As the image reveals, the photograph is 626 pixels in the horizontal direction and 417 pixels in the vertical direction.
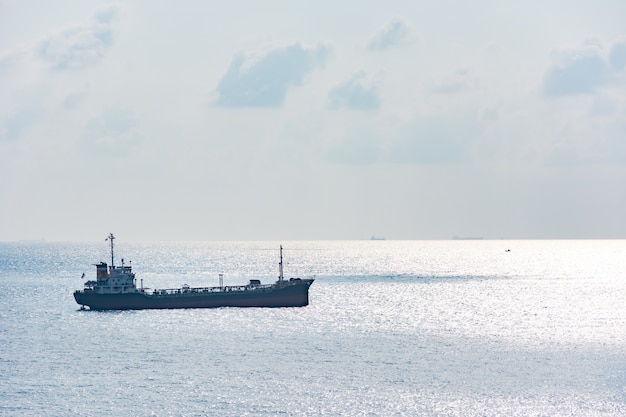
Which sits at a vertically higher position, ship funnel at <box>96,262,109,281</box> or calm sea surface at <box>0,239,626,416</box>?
ship funnel at <box>96,262,109,281</box>

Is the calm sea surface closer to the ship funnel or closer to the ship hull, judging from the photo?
the ship hull

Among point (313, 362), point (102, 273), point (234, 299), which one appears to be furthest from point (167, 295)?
point (313, 362)

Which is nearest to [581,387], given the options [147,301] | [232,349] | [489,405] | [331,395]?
[489,405]

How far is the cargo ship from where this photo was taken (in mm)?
147250

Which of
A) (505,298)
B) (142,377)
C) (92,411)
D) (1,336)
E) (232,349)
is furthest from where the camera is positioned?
(505,298)

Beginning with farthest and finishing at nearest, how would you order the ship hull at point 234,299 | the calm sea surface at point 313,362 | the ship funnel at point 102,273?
1. the ship hull at point 234,299
2. the ship funnel at point 102,273
3. the calm sea surface at point 313,362

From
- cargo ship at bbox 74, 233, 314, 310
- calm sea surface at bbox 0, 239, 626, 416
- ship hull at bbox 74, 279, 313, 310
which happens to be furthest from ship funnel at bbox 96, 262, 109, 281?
calm sea surface at bbox 0, 239, 626, 416

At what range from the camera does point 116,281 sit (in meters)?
148

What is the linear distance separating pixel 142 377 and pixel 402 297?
103282 mm

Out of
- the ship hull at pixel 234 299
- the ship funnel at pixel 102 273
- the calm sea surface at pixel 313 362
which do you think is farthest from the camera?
the ship hull at pixel 234 299

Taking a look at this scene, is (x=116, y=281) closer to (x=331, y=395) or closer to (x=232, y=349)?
(x=232, y=349)

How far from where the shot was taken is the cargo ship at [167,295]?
5797 inches

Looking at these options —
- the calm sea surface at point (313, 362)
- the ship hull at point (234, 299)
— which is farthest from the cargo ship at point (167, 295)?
the calm sea surface at point (313, 362)

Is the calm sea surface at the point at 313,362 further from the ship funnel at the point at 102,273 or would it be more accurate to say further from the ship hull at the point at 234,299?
the ship funnel at the point at 102,273
